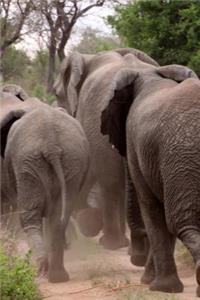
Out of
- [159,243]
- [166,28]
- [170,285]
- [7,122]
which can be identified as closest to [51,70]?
[166,28]

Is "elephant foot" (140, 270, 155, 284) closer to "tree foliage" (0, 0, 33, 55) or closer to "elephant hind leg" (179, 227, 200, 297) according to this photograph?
"elephant hind leg" (179, 227, 200, 297)

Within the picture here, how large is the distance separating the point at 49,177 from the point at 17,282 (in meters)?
1.63

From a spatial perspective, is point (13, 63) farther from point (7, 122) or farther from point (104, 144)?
point (7, 122)

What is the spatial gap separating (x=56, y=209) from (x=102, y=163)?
53.5 inches

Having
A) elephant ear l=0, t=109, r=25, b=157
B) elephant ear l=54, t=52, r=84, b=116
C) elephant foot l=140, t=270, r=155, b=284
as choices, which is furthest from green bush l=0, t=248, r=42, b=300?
elephant ear l=54, t=52, r=84, b=116

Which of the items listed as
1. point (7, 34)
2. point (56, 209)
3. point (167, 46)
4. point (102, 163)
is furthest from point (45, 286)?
point (7, 34)

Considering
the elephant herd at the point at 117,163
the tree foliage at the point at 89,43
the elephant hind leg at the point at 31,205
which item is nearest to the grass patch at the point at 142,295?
the elephant herd at the point at 117,163

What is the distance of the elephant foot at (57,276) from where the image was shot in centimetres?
530

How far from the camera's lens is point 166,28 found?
9680 mm

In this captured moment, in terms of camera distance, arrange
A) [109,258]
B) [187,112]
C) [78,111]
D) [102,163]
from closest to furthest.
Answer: [187,112]
[109,258]
[102,163]
[78,111]

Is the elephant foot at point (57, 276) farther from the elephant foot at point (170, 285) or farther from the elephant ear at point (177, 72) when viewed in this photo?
the elephant ear at point (177, 72)

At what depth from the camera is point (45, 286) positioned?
506cm

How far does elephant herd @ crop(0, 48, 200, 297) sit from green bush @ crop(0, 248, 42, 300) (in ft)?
2.59

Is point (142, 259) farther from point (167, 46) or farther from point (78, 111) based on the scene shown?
point (167, 46)
